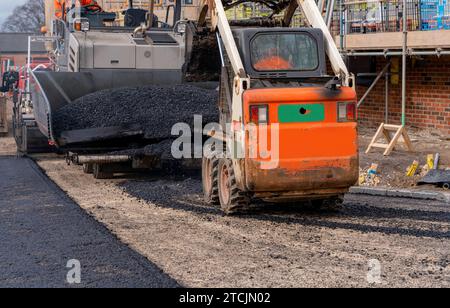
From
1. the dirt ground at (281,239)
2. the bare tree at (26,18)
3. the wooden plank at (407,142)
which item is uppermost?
the bare tree at (26,18)

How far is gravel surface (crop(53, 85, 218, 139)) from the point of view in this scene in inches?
504

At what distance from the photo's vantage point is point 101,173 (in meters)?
13.8

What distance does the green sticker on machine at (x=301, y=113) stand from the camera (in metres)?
9.45

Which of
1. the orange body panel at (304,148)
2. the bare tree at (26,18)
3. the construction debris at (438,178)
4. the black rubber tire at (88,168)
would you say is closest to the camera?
the orange body panel at (304,148)

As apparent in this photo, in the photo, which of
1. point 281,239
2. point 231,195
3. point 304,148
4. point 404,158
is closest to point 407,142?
point 404,158

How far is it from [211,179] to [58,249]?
3108mm

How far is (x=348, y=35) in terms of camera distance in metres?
18.2

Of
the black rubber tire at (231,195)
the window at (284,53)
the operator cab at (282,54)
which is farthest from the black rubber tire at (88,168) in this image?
the window at (284,53)

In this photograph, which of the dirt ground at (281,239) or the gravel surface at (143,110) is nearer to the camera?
the dirt ground at (281,239)

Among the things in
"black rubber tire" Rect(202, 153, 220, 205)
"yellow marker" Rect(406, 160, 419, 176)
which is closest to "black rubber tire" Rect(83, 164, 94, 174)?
"black rubber tire" Rect(202, 153, 220, 205)

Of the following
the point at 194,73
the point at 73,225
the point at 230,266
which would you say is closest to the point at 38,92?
the point at 194,73

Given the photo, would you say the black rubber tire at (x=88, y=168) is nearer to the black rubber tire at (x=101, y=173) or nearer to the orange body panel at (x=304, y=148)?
the black rubber tire at (x=101, y=173)

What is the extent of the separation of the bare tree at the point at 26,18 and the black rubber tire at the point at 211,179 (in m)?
74.3

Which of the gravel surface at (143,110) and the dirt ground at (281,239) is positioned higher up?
the gravel surface at (143,110)
